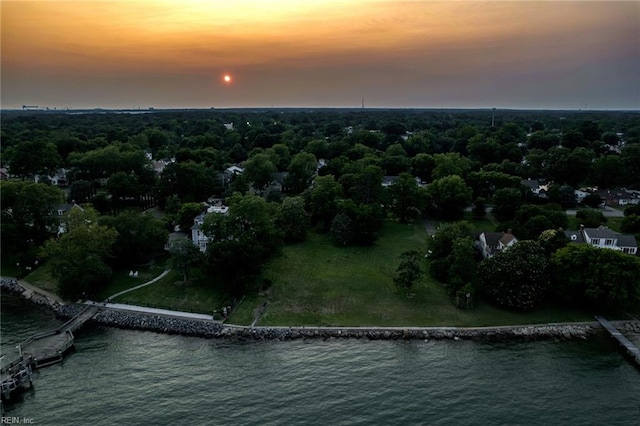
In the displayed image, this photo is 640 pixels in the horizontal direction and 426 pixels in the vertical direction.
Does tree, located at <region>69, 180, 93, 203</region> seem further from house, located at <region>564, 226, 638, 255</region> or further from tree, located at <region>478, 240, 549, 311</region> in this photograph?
house, located at <region>564, 226, 638, 255</region>

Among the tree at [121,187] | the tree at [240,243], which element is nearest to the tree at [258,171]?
the tree at [121,187]

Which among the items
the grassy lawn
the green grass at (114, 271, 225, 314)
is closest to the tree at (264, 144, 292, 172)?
the grassy lawn

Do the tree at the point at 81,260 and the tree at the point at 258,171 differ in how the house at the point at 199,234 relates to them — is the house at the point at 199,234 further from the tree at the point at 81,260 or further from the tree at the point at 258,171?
the tree at the point at 258,171

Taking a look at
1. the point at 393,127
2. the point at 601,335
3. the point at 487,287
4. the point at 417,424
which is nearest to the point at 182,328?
the point at 417,424

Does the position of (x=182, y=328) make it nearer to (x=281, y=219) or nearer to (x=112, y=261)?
(x=112, y=261)

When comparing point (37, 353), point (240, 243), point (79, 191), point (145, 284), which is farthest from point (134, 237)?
point (79, 191)

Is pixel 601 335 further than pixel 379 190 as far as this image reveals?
No

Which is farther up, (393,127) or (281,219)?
(393,127)
